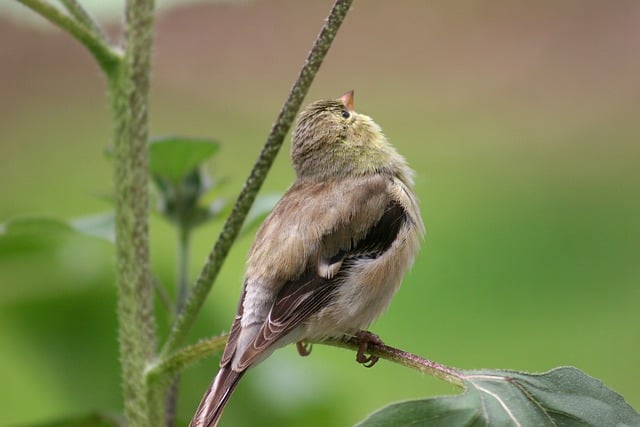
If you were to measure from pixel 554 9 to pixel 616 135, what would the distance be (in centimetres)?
124

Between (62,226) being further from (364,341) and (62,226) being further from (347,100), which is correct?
(347,100)

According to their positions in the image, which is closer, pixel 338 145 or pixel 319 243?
pixel 319 243

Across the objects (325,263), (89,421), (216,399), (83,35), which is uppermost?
(83,35)

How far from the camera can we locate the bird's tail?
45.5 inches

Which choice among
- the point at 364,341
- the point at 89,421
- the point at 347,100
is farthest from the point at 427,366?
the point at 347,100

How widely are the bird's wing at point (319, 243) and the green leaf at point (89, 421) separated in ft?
1.25

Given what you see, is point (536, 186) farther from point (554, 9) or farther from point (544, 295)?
point (554, 9)

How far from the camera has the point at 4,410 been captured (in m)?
2.80

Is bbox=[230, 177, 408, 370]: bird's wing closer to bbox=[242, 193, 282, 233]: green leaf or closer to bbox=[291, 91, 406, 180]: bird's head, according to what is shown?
bbox=[242, 193, 282, 233]: green leaf

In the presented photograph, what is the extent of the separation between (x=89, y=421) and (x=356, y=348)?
24.7 inches

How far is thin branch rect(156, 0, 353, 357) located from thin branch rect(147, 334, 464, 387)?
0.06 m

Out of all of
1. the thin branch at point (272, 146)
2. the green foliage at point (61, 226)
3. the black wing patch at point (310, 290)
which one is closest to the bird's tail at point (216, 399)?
the black wing patch at point (310, 290)

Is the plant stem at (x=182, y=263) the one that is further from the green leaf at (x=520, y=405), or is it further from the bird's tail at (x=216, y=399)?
the green leaf at (x=520, y=405)

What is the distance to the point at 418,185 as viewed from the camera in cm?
325
